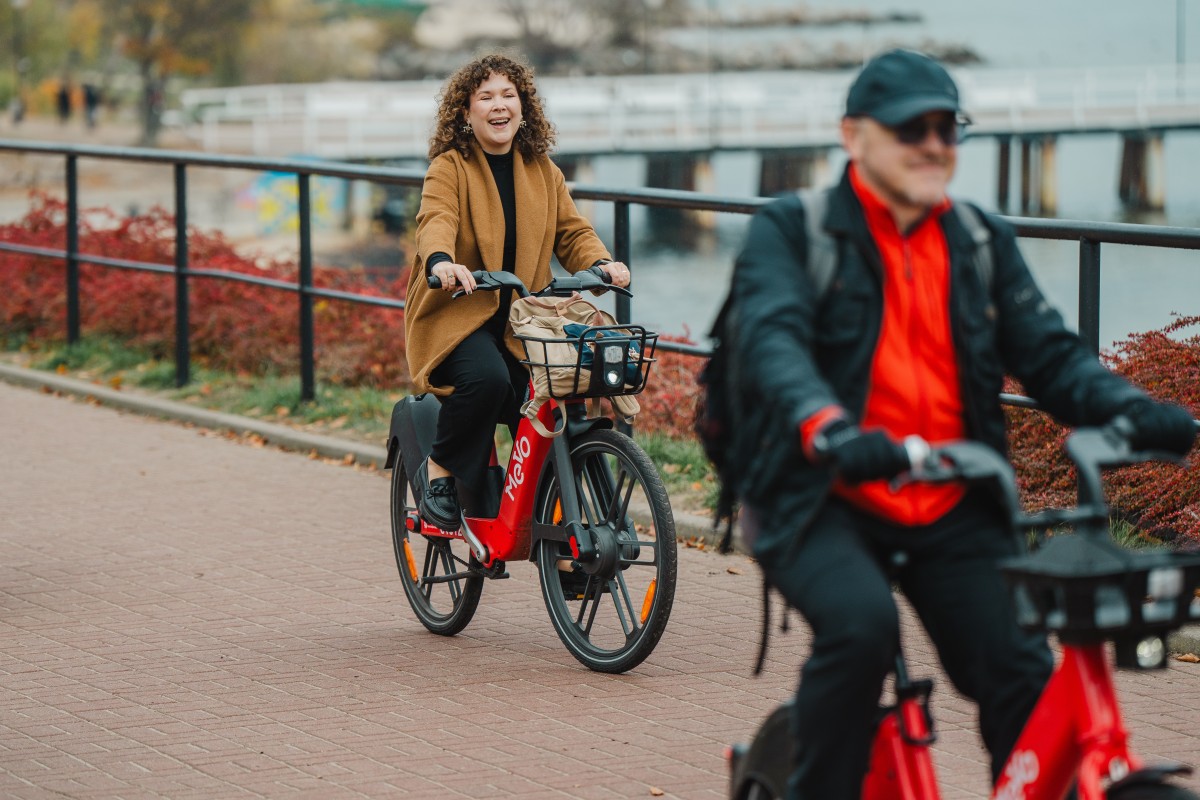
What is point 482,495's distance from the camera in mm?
6227

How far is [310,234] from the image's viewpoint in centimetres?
1055

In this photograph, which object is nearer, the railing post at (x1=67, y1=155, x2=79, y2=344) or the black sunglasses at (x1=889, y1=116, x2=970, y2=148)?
the black sunglasses at (x1=889, y1=116, x2=970, y2=148)

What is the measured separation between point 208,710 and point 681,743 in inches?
56.5

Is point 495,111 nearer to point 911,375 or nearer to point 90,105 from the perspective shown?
point 911,375

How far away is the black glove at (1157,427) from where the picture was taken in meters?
3.08

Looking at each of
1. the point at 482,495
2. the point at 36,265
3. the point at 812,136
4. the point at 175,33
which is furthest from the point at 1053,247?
the point at 482,495

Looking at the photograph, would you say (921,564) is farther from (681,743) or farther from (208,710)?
(208,710)

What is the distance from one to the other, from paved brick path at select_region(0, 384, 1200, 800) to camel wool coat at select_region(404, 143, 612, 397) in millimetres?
997

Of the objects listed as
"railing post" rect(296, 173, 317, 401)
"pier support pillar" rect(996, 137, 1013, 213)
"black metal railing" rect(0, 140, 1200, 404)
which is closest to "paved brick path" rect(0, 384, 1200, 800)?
"black metal railing" rect(0, 140, 1200, 404)

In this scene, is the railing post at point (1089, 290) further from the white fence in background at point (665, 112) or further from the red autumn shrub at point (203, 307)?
the white fence in background at point (665, 112)

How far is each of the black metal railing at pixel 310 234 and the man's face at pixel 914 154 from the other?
3034 millimetres

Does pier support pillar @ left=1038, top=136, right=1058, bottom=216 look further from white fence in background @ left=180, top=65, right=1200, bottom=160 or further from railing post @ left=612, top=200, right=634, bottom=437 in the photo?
railing post @ left=612, top=200, right=634, bottom=437

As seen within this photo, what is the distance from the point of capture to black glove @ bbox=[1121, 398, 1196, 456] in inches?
121

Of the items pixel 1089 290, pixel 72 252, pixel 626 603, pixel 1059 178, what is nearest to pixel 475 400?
pixel 626 603
